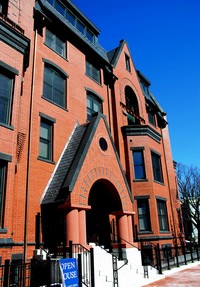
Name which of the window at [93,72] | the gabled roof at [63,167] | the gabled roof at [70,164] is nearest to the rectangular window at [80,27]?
the window at [93,72]

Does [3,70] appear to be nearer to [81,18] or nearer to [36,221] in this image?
[36,221]

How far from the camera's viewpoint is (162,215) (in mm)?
20922

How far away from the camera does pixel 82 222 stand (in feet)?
40.1

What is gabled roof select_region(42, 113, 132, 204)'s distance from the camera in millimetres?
12404

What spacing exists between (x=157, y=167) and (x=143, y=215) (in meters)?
4.84

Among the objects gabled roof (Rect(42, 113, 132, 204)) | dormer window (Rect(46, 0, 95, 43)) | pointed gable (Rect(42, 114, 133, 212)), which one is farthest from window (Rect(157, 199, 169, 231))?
dormer window (Rect(46, 0, 95, 43))

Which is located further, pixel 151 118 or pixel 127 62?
pixel 151 118

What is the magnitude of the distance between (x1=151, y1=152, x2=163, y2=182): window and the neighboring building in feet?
0.30

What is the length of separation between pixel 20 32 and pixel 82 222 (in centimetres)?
945

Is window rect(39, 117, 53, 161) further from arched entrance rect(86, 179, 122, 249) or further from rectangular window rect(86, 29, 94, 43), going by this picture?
rectangular window rect(86, 29, 94, 43)

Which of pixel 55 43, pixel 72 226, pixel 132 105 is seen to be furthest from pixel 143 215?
pixel 55 43

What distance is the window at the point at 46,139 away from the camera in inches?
572

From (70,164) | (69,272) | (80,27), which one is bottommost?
(69,272)

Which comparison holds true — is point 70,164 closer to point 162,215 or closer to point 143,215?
point 143,215
